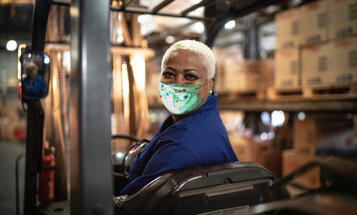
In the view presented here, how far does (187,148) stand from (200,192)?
248 millimetres

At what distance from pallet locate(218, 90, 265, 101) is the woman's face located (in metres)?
3.51

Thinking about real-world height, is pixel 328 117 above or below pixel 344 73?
below

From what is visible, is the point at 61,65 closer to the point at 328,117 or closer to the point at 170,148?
the point at 170,148

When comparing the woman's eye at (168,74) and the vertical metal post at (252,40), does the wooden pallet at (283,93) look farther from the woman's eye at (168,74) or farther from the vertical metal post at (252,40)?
the woman's eye at (168,74)

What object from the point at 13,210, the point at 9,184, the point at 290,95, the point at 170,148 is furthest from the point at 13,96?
the point at 170,148

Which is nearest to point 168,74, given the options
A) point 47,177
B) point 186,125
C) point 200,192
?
point 186,125

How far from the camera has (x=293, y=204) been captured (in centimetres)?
101

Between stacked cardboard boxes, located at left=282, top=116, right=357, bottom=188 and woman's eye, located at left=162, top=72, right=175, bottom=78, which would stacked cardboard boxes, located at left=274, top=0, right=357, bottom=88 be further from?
woman's eye, located at left=162, top=72, right=175, bottom=78

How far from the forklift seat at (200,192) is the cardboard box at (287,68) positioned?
3.23 m

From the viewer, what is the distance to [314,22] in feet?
14.2

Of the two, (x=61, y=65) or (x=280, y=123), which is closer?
(x=61, y=65)

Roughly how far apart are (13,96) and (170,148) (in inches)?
745

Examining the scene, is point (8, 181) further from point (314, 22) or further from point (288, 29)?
point (314, 22)

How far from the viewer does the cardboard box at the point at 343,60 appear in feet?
12.5
